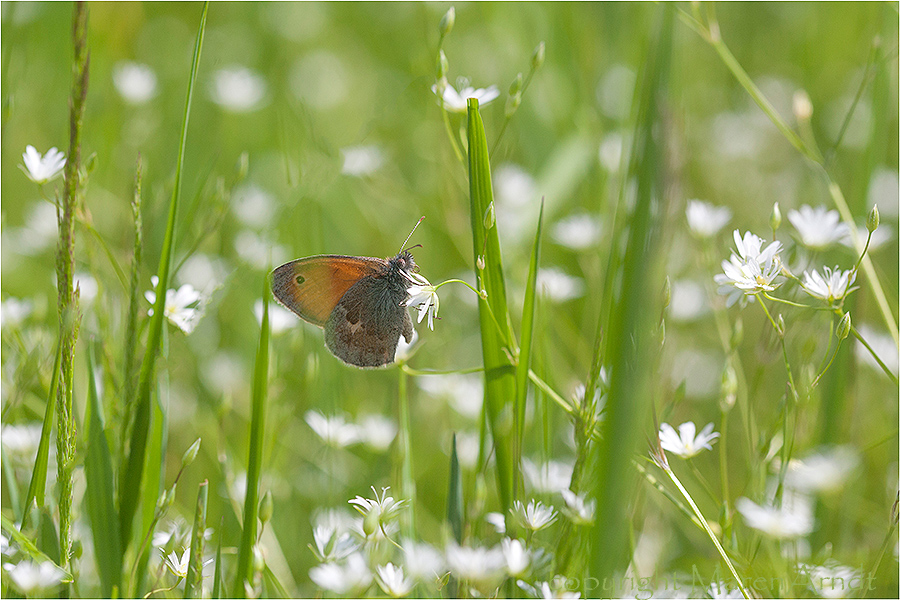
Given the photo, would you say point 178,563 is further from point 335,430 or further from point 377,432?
point 377,432

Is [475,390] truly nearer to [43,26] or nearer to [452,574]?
[452,574]

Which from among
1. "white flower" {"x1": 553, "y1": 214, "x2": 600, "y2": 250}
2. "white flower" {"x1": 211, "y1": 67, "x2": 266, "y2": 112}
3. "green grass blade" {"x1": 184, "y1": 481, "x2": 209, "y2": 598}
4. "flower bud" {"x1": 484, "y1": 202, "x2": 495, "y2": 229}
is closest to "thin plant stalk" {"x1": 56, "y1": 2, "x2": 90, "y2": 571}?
"green grass blade" {"x1": 184, "y1": 481, "x2": 209, "y2": 598}

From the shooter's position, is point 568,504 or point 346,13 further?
point 346,13

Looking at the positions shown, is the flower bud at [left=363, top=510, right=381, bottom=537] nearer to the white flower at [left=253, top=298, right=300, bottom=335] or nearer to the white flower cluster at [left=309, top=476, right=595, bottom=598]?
the white flower cluster at [left=309, top=476, right=595, bottom=598]

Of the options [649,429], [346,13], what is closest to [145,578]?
[649,429]

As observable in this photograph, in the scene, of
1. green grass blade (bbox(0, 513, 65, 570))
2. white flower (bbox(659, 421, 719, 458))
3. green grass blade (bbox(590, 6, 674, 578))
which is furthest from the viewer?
white flower (bbox(659, 421, 719, 458))

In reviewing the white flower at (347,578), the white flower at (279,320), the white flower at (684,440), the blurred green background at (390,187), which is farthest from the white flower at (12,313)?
the white flower at (684,440)
